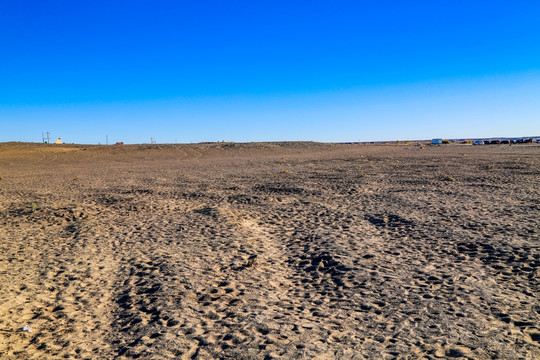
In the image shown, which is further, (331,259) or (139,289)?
(331,259)

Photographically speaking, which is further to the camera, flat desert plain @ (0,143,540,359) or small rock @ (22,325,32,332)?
small rock @ (22,325,32,332)

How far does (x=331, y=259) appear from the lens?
749 centimetres

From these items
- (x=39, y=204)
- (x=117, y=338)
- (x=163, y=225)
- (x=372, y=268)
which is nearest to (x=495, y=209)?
(x=372, y=268)

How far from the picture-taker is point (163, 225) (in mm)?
10859

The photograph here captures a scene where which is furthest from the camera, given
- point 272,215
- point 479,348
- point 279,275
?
point 272,215

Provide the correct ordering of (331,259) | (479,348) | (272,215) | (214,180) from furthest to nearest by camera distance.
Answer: (214,180), (272,215), (331,259), (479,348)

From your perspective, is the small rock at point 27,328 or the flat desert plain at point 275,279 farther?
the small rock at point 27,328

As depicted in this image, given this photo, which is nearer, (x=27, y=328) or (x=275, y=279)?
(x=27, y=328)

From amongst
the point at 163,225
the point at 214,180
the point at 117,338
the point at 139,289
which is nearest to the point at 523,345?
the point at 117,338

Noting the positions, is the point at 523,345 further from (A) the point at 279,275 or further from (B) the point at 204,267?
(B) the point at 204,267

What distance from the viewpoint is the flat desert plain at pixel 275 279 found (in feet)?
14.8

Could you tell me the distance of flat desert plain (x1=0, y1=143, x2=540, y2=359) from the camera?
452 centimetres

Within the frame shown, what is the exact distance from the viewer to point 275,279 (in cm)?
668

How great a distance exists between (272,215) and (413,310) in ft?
23.1
